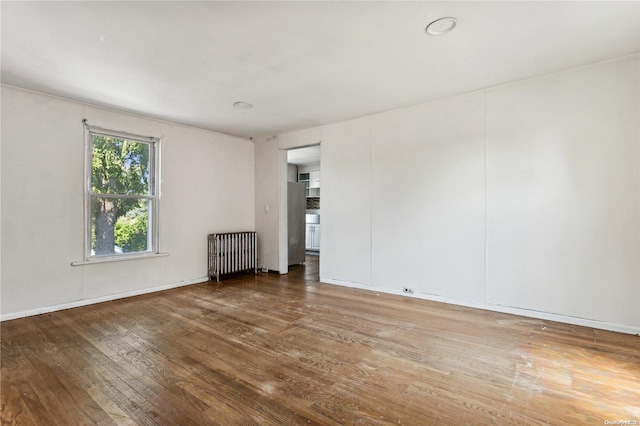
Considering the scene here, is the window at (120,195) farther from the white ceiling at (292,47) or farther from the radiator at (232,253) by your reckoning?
the radiator at (232,253)

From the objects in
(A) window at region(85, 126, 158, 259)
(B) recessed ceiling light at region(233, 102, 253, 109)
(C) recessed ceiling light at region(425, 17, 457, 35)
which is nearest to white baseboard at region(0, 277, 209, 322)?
(A) window at region(85, 126, 158, 259)

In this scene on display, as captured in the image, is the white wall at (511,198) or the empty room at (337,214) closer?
the empty room at (337,214)

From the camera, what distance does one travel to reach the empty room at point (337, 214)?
2.08m

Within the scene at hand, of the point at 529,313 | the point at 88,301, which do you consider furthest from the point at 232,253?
the point at 529,313

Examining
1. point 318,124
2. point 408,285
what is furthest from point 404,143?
point 408,285

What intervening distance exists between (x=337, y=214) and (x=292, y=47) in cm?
282

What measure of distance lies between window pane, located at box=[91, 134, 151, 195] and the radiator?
142 cm

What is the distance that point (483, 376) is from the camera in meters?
2.17

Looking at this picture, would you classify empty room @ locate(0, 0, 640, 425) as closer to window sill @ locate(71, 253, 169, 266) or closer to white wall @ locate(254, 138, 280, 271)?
window sill @ locate(71, 253, 169, 266)

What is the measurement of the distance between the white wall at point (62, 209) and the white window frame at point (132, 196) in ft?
0.22

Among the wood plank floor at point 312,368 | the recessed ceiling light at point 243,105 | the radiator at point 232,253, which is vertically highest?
the recessed ceiling light at point 243,105

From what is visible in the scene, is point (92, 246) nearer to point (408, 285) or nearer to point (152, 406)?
point (152, 406)

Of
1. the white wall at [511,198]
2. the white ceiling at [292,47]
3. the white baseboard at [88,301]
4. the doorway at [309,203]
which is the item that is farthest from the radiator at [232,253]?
the white ceiling at [292,47]

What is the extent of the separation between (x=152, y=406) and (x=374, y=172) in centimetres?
376
